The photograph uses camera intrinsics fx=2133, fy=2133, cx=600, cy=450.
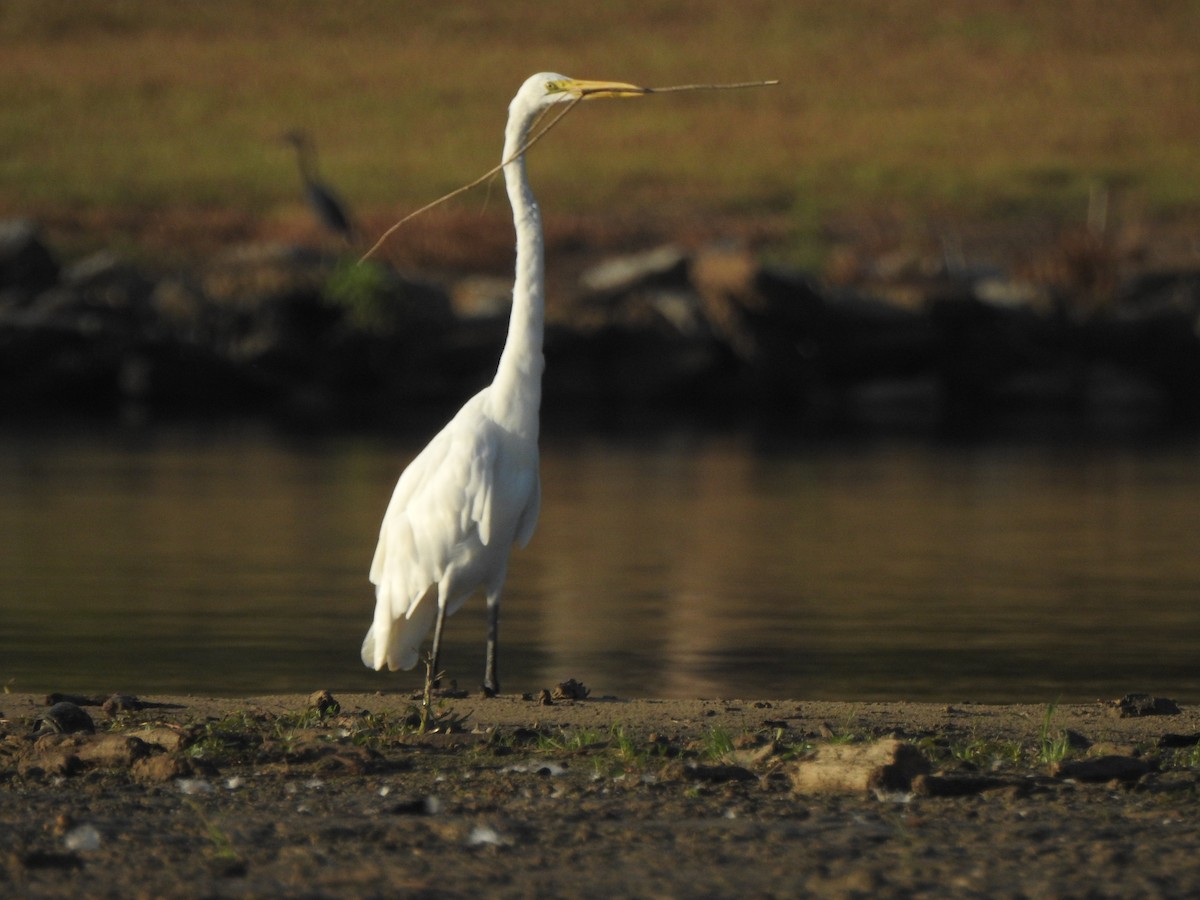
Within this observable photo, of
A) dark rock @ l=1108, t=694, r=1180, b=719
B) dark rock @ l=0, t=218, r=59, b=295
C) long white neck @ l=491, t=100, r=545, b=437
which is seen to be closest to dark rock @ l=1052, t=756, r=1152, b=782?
dark rock @ l=1108, t=694, r=1180, b=719

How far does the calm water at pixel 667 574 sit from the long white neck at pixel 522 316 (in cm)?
126

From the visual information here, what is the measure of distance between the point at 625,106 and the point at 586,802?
227ft

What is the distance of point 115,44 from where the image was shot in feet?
259

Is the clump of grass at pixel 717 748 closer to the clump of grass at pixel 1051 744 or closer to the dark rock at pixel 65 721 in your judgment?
the clump of grass at pixel 1051 744

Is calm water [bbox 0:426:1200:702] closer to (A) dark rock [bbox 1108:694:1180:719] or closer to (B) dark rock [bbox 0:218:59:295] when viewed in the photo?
(A) dark rock [bbox 1108:694:1180:719]

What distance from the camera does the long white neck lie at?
799 cm

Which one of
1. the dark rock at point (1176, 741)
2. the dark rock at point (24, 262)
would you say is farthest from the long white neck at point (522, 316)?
the dark rock at point (24, 262)

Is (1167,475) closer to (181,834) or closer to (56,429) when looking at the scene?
(56,429)

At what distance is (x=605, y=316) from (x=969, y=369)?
517cm

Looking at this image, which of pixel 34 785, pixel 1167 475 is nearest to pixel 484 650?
pixel 34 785

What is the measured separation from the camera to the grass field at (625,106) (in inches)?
2260

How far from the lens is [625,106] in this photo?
73812mm

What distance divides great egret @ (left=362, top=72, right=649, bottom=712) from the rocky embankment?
64.8ft

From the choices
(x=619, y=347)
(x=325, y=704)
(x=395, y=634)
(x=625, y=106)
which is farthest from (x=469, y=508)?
(x=625, y=106)
